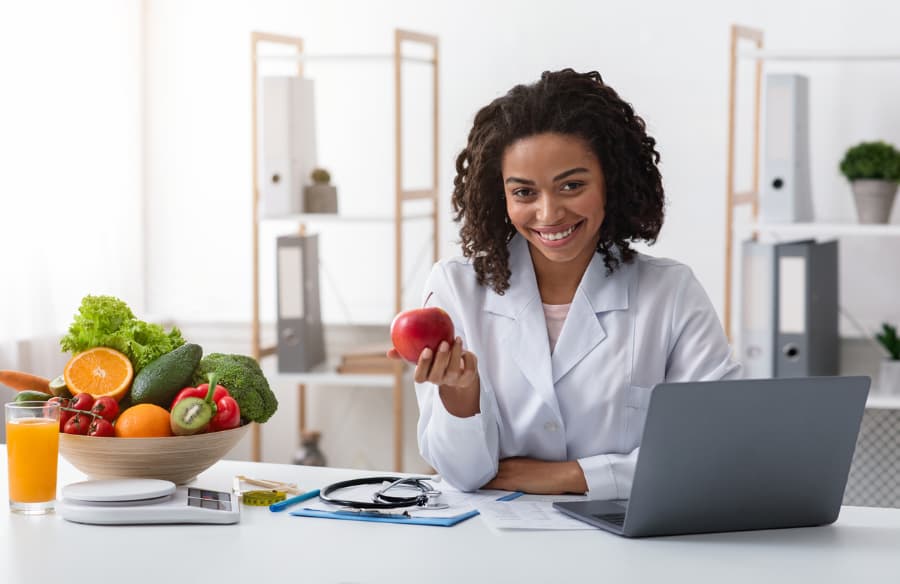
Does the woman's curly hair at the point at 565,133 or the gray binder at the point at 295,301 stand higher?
the woman's curly hair at the point at 565,133

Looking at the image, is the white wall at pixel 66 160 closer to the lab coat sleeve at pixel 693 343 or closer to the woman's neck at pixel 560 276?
the woman's neck at pixel 560 276

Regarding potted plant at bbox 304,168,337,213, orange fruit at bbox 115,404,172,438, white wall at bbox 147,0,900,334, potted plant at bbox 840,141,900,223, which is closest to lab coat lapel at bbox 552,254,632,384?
orange fruit at bbox 115,404,172,438

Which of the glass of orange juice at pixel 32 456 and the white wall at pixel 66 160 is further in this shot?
the white wall at pixel 66 160

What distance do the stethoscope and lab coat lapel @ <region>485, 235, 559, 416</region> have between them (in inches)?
10.8

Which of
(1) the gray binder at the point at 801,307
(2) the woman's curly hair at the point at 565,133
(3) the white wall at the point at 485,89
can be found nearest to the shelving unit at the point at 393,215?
(3) the white wall at the point at 485,89

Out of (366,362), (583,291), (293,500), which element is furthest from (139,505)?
(366,362)

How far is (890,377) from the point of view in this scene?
3004 millimetres

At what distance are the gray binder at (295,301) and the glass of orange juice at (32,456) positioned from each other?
1.74m

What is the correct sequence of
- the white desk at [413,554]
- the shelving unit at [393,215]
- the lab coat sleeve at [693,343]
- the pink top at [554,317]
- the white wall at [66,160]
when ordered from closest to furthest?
the white desk at [413,554]
the lab coat sleeve at [693,343]
the pink top at [554,317]
the white wall at [66,160]
the shelving unit at [393,215]

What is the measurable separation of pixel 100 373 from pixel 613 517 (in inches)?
31.7

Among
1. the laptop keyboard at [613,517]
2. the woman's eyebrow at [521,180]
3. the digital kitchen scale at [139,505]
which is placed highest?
the woman's eyebrow at [521,180]

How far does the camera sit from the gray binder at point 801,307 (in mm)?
2941

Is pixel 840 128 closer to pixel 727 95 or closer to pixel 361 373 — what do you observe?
pixel 727 95

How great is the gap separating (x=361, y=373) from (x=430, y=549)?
1940 mm
